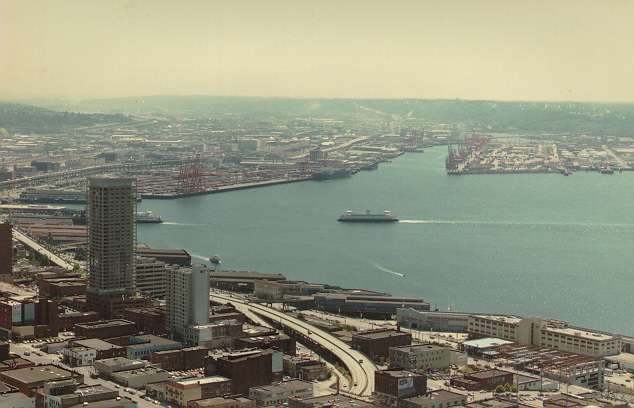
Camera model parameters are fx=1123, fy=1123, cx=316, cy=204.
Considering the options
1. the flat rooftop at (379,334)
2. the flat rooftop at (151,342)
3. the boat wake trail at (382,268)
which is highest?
the flat rooftop at (379,334)

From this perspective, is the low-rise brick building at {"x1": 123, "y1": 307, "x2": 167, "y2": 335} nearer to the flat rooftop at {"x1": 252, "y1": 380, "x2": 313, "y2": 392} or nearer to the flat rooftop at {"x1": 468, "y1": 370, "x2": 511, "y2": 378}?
the flat rooftop at {"x1": 252, "y1": 380, "x2": 313, "y2": 392}

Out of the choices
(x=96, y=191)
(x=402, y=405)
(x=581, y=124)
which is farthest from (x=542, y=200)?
(x=581, y=124)

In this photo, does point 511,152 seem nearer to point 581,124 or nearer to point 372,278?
point 581,124

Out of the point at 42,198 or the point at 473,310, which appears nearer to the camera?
the point at 473,310

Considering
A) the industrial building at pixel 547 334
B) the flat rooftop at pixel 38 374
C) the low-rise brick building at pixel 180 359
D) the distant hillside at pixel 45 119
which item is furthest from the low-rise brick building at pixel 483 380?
the distant hillside at pixel 45 119

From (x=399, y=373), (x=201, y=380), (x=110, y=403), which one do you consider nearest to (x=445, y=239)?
(x=399, y=373)

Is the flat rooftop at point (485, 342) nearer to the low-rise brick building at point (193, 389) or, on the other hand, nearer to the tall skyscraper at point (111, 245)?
the low-rise brick building at point (193, 389)
